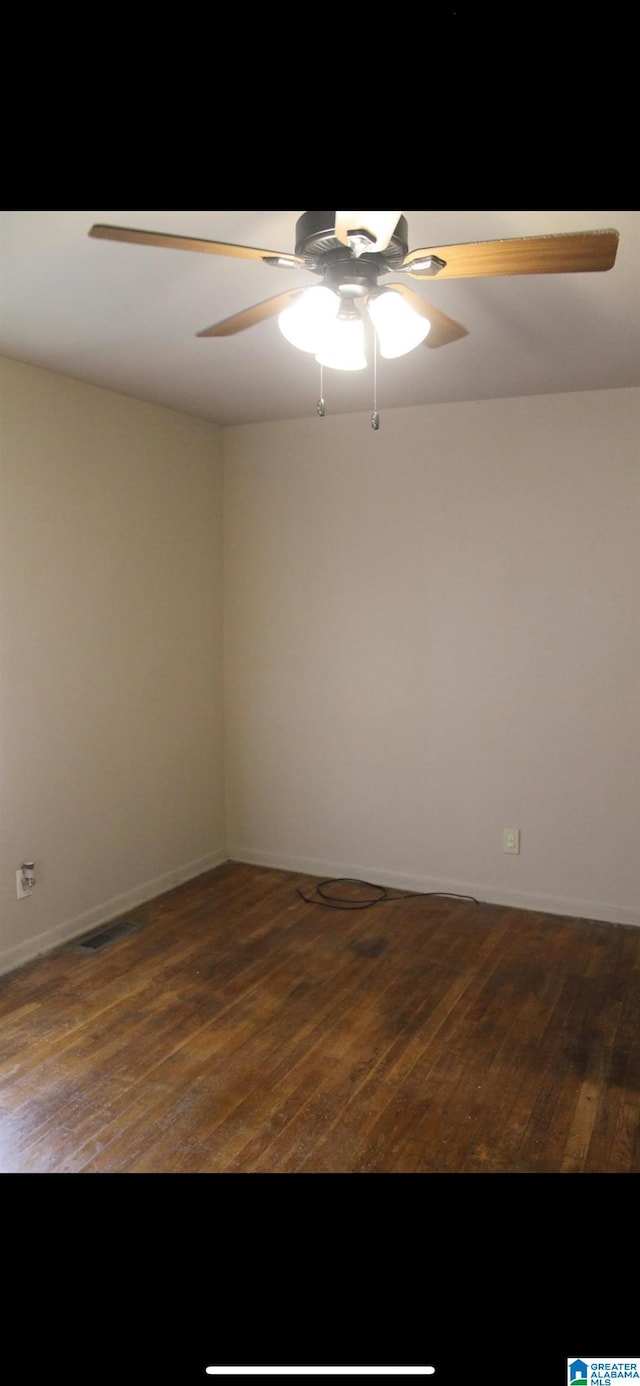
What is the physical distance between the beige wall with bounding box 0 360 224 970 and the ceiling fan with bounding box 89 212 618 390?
5.28ft

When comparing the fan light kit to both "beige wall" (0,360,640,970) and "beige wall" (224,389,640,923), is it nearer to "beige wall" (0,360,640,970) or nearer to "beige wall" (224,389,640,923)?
"beige wall" (0,360,640,970)

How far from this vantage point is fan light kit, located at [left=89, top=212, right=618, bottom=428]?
64.5 inches

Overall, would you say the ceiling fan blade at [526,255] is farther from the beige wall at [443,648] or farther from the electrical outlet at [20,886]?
the electrical outlet at [20,886]

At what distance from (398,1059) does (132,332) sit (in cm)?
259

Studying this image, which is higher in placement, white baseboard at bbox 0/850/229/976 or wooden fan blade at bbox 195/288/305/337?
wooden fan blade at bbox 195/288/305/337

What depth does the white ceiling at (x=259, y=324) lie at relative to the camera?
2035 millimetres

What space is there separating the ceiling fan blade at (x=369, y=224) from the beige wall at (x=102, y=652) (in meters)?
2.11

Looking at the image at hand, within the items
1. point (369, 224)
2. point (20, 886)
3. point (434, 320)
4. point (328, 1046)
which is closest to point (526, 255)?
point (369, 224)

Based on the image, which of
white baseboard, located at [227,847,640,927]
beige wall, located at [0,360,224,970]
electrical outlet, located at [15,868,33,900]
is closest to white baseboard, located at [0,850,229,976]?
beige wall, located at [0,360,224,970]

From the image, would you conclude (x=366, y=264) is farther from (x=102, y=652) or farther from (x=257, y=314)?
(x=102, y=652)

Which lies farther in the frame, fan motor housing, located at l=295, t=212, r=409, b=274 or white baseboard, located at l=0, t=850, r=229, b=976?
white baseboard, located at l=0, t=850, r=229, b=976
